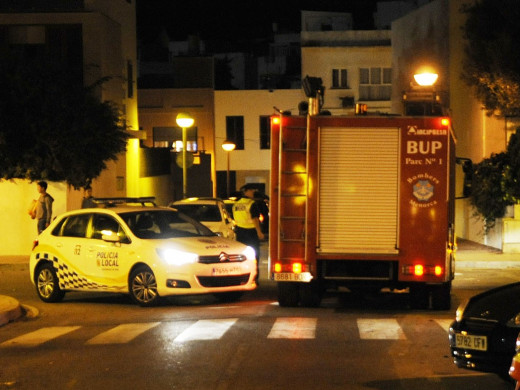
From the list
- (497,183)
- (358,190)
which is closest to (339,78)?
(497,183)

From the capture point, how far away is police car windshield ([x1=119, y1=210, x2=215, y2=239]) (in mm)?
16672

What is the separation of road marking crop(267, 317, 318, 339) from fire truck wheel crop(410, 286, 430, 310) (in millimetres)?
2089

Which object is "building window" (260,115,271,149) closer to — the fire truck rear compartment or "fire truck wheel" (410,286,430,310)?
"fire truck wheel" (410,286,430,310)

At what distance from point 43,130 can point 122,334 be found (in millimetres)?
14834

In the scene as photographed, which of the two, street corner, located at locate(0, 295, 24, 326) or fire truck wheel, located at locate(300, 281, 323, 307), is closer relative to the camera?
street corner, located at locate(0, 295, 24, 326)

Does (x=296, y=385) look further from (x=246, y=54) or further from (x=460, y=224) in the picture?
(x=246, y=54)

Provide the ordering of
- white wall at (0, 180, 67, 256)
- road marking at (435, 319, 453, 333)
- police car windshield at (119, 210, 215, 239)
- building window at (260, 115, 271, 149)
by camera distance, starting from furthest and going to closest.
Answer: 1. building window at (260, 115, 271, 149)
2. white wall at (0, 180, 67, 256)
3. police car windshield at (119, 210, 215, 239)
4. road marking at (435, 319, 453, 333)

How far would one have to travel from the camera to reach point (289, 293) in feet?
50.7

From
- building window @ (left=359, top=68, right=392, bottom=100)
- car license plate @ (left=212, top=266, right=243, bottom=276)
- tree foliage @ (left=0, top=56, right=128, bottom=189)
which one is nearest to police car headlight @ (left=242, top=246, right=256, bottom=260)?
car license plate @ (left=212, top=266, right=243, bottom=276)

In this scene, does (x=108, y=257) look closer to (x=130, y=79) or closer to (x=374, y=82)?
(x=130, y=79)

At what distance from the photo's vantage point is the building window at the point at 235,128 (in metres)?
54.5

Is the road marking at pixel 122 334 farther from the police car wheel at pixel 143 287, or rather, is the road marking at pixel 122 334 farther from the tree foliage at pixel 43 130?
the tree foliage at pixel 43 130

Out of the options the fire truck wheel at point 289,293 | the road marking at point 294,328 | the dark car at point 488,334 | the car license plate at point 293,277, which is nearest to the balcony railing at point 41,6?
the fire truck wheel at point 289,293

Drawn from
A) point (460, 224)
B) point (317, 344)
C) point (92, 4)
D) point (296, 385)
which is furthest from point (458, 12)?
point (296, 385)
